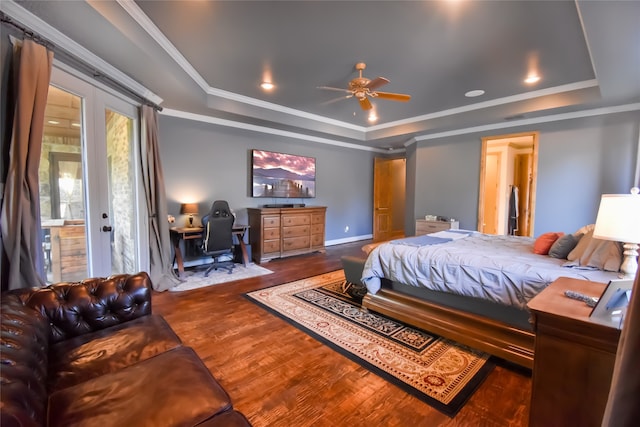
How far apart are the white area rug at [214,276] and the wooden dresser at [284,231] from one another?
1.45 feet

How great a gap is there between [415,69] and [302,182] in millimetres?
3326

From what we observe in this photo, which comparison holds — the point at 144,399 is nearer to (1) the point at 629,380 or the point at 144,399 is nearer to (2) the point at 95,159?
(1) the point at 629,380

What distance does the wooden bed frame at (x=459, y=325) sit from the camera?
200 centimetres

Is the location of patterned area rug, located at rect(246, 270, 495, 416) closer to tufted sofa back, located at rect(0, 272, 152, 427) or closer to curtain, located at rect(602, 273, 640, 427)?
A: curtain, located at rect(602, 273, 640, 427)

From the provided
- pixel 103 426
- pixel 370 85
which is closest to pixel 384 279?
pixel 370 85

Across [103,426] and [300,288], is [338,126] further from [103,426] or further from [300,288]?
[103,426]

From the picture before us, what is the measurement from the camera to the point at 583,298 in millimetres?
1203

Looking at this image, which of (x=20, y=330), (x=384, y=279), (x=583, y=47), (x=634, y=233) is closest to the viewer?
(x=20, y=330)

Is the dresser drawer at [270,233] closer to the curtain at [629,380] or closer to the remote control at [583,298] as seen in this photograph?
the remote control at [583,298]

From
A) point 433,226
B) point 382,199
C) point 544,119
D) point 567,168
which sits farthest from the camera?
point 382,199

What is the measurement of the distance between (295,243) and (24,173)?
401cm

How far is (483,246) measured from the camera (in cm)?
287

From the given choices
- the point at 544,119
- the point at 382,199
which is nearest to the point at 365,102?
the point at 544,119

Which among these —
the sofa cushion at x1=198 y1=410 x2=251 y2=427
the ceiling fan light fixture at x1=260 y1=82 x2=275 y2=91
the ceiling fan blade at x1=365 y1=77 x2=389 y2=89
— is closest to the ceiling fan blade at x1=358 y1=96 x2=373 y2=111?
the ceiling fan blade at x1=365 y1=77 x2=389 y2=89
